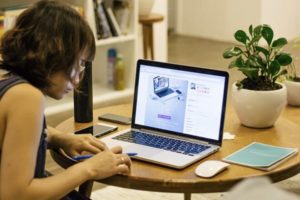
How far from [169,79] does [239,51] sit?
0.97ft

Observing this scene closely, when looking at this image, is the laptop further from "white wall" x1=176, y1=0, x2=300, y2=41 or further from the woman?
"white wall" x1=176, y1=0, x2=300, y2=41

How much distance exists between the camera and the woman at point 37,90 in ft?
4.52

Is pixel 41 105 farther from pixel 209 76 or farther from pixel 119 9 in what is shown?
pixel 119 9

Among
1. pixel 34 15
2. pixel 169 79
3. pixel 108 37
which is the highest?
pixel 34 15

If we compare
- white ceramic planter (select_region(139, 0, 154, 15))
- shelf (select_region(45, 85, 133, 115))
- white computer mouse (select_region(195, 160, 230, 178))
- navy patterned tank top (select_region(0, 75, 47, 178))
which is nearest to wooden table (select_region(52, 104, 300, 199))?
white computer mouse (select_region(195, 160, 230, 178))

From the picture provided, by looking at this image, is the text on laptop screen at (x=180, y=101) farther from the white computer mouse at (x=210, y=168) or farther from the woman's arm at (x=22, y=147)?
the woman's arm at (x=22, y=147)

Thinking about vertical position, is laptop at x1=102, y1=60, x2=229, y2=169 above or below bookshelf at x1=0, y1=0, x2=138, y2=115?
above

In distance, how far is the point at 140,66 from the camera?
1.90 m

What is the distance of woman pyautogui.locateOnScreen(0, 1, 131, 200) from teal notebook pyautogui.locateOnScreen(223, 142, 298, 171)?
1.09 ft

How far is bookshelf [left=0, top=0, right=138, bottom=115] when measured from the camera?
404 centimetres

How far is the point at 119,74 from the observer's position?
4.37 metres

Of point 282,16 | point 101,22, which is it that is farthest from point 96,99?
point 282,16

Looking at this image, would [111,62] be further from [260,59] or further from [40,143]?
[40,143]

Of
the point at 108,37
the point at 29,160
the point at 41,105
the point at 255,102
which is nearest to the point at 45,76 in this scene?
the point at 41,105
